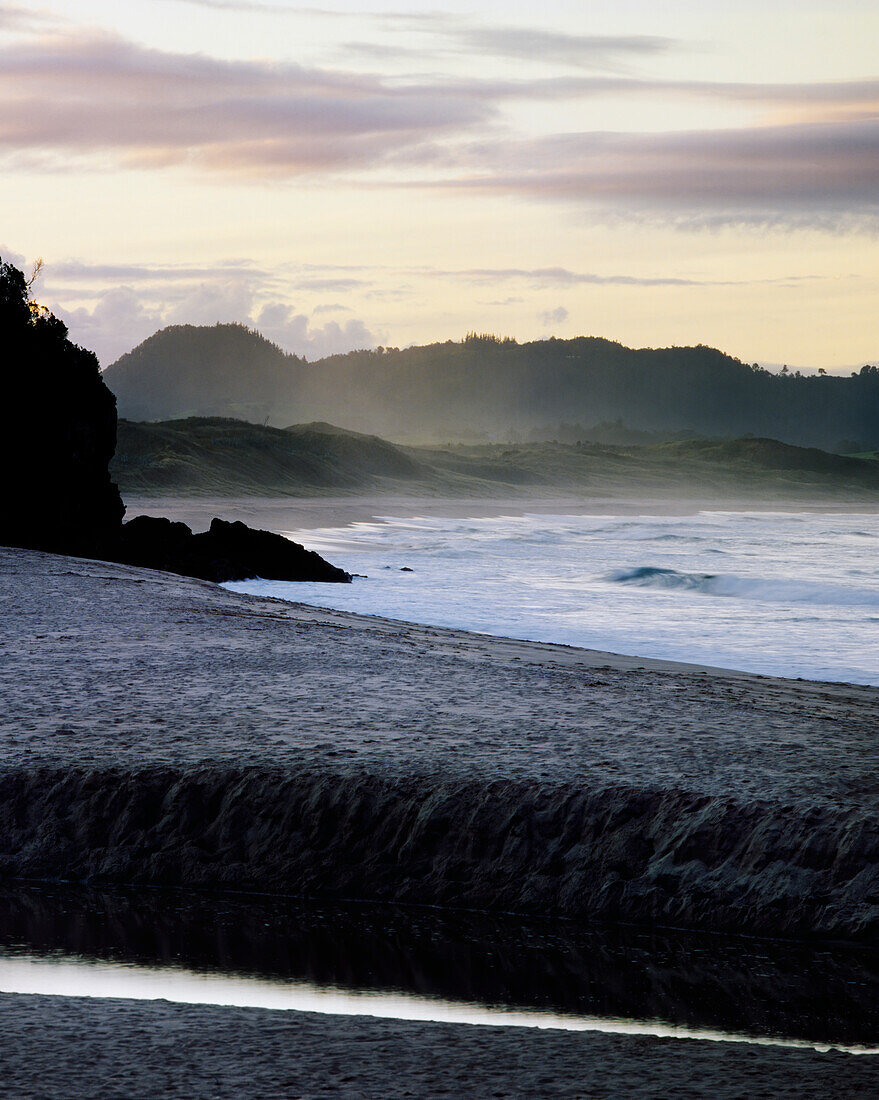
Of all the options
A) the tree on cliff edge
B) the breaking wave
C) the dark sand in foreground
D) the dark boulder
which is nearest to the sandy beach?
the dark sand in foreground

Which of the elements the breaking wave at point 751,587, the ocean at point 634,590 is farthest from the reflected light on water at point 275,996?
the breaking wave at point 751,587

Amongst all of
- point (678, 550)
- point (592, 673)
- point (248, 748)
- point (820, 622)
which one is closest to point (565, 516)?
point (678, 550)

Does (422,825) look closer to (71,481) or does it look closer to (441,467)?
(71,481)

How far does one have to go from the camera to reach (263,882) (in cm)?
586

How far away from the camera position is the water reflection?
15.0 ft

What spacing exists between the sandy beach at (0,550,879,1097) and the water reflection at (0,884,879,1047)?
20 cm

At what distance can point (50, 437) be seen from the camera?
2145 centimetres

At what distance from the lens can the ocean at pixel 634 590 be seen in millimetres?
16844

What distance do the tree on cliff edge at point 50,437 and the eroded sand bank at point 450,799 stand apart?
42.7 feet

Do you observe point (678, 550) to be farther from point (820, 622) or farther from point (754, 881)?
point (754, 881)

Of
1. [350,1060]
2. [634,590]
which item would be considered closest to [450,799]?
[350,1060]

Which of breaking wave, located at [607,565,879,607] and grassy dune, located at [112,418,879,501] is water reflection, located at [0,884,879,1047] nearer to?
breaking wave, located at [607,565,879,607]

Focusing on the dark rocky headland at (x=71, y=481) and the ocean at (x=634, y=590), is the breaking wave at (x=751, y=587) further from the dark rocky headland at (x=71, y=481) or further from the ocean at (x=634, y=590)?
the dark rocky headland at (x=71, y=481)

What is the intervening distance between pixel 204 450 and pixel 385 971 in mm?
80901
